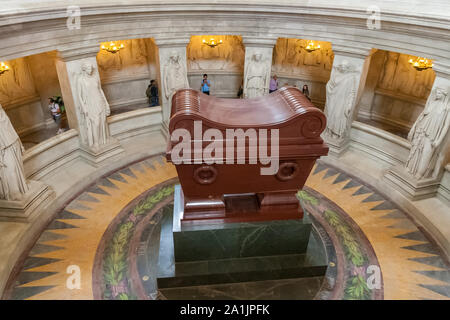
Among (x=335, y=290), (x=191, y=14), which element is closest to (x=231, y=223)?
(x=335, y=290)

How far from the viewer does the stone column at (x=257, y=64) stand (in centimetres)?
702

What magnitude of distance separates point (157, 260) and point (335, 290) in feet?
8.34

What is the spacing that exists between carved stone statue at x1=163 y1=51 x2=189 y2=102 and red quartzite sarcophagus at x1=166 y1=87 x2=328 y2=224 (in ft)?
9.78

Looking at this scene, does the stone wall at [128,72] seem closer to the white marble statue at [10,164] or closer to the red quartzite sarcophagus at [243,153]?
the white marble statue at [10,164]

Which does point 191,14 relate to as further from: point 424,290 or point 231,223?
point 424,290

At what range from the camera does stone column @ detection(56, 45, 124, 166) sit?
5855 mm

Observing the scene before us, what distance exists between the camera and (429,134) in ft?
18.3

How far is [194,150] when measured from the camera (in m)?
3.66

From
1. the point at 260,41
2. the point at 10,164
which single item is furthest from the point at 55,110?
the point at 260,41

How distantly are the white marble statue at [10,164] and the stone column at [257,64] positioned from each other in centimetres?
482

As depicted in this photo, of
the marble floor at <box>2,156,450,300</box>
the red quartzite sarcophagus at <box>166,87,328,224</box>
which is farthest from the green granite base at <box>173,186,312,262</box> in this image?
the marble floor at <box>2,156,450,300</box>

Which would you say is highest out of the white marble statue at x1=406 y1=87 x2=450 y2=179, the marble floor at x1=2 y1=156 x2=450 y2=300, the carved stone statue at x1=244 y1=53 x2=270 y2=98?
the carved stone statue at x1=244 y1=53 x2=270 y2=98

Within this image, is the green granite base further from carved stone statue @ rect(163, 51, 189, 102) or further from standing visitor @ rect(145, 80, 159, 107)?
Result: standing visitor @ rect(145, 80, 159, 107)

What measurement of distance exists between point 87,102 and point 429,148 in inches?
254
